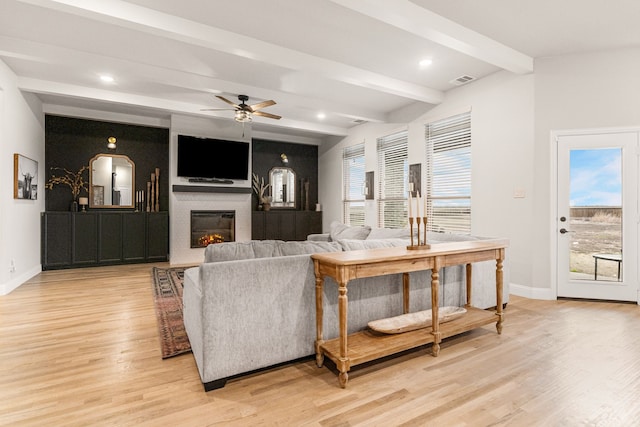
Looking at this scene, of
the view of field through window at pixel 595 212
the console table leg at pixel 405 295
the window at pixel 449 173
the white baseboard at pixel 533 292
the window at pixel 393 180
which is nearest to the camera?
the console table leg at pixel 405 295

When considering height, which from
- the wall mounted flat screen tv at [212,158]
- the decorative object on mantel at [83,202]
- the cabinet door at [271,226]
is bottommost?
the cabinet door at [271,226]

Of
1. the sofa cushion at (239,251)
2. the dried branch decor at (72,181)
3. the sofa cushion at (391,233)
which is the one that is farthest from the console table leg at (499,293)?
the dried branch decor at (72,181)

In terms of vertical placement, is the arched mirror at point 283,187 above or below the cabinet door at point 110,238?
above

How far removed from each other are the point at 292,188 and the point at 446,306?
6.03 meters

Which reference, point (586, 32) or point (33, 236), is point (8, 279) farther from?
point (586, 32)

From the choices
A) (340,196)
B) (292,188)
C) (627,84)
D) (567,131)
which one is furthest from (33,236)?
(627,84)

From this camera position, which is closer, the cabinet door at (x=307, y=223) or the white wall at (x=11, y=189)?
the white wall at (x=11, y=189)

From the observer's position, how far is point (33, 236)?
17.5ft

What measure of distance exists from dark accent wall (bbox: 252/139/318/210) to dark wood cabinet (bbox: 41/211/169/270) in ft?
7.64

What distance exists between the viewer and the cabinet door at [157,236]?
6.64 metres

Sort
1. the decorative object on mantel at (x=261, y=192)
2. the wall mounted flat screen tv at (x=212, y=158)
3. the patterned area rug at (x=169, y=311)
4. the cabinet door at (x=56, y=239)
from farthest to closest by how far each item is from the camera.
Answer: the decorative object on mantel at (x=261, y=192)
the wall mounted flat screen tv at (x=212, y=158)
the cabinet door at (x=56, y=239)
the patterned area rug at (x=169, y=311)

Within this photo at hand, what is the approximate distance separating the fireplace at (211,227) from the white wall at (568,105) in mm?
5524

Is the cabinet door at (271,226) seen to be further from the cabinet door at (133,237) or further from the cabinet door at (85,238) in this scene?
the cabinet door at (85,238)

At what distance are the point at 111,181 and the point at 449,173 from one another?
20.8ft
